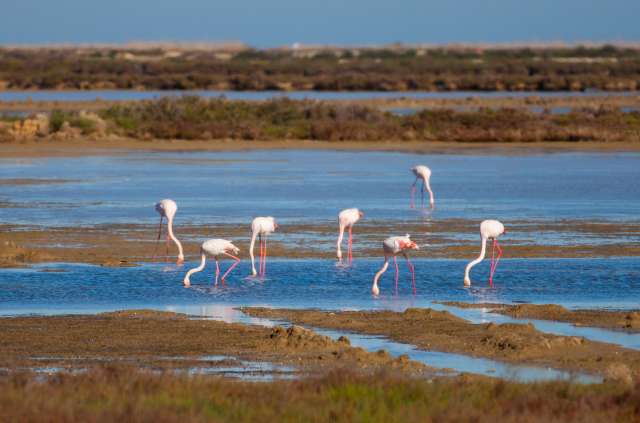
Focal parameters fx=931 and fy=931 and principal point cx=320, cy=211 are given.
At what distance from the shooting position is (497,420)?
594cm

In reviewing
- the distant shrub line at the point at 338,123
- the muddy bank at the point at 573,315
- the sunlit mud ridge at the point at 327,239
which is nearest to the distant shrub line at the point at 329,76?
the distant shrub line at the point at 338,123

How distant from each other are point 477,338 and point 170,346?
3.04m

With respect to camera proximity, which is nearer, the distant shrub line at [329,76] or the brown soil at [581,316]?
the brown soil at [581,316]

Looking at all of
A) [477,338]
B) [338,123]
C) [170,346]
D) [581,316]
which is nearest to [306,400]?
[170,346]

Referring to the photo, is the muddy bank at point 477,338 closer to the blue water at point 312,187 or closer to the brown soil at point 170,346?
the brown soil at point 170,346

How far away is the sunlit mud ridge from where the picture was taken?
1466 cm

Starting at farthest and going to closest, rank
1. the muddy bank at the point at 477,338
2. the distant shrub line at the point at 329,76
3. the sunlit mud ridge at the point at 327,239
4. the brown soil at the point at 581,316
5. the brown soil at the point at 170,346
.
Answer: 1. the distant shrub line at the point at 329,76
2. the sunlit mud ridge at the point at 327,239
3. the brown soil at the point at 581,316
4. the muddy bank at the point at 477,338
5. the brown soil at the point at 170,346

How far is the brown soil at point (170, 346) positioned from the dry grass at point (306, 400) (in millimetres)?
1103

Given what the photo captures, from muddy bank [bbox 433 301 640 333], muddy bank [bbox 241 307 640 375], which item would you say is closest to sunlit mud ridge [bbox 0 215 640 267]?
muddy bank [bbox 433 301 640 333]

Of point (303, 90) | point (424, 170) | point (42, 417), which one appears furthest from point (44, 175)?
point (303, 90)

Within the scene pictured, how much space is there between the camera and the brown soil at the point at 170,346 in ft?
27.1

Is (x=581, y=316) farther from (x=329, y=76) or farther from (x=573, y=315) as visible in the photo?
(x=329, y=76)

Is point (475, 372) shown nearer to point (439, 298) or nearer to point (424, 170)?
point (439, 298)

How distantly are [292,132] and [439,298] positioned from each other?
3135cm
